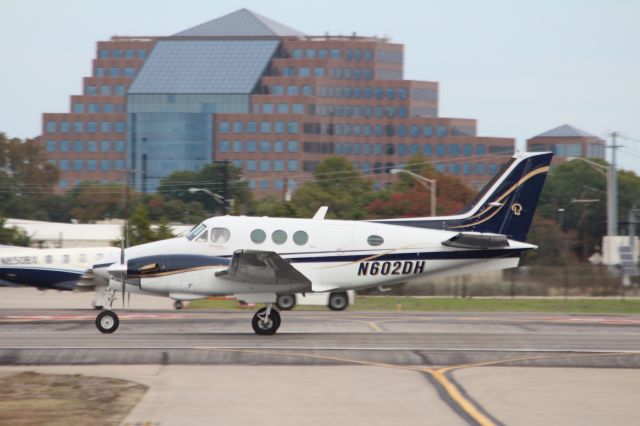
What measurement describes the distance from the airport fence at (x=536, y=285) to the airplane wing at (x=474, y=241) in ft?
68.7

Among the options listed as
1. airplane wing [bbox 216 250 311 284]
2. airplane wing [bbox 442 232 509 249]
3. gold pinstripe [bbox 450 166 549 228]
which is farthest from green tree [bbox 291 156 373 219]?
airplane wing [bbox 216 250 311 284]

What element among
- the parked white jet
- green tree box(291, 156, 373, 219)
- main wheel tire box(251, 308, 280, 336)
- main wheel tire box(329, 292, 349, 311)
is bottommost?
main wheel tire box(329, 292, 349, 311)

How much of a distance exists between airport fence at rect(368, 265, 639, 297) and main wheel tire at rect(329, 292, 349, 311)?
1044 centimetres

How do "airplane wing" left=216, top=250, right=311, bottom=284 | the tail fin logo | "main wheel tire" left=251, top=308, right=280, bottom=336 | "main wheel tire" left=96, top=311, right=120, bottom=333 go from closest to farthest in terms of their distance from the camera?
"airplane wing" left=216, top=250, right=311, bottom=284 < "main wheel tire" left=96, top=311, right=120, bottom=333 < "main wheel tire" left=251, top=308, right=280, bottom=336 < the tail fin logo

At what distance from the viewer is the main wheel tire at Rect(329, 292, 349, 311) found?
3522 centimetres

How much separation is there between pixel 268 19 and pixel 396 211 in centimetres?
8120

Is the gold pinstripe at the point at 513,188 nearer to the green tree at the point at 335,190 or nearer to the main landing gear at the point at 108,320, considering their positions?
the main landing gear at the point at 108,320

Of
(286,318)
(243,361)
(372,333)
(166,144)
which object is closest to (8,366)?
(243,361)

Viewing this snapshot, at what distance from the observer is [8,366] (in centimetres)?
1767

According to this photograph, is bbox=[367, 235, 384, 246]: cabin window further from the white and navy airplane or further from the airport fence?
the airport fence

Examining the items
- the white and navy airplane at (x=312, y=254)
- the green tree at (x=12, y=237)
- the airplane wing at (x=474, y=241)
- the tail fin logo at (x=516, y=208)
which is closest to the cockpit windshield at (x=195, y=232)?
the white and navy airplane at (x=312, y=254)

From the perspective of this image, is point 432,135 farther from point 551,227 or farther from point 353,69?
point 551,227

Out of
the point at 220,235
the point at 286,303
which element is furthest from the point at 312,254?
the point at 286,303

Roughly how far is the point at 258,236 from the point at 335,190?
8788 cm
